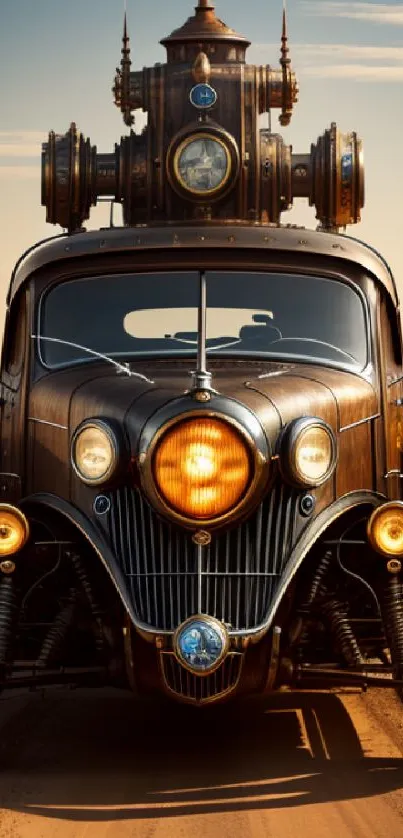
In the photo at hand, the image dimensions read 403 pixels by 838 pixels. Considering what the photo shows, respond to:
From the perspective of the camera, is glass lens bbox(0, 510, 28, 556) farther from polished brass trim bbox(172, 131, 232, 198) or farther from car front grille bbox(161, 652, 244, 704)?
polished brass trim bbox(172, 131, 232, 198)

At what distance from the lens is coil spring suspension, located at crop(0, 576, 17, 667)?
8477 millimetres

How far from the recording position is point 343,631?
337 inches

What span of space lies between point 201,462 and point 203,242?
2261 millimetres

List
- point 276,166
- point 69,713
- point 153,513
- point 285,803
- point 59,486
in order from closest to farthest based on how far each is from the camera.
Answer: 1. point 285,803
2. point 153,513
3. point 59,486
4. point 69,713
5. point 276,166

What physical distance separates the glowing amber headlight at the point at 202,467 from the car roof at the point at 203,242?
7.12 feet

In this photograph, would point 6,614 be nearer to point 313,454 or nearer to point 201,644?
point 201,644

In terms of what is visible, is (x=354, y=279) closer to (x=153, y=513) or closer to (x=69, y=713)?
(x=153, y=513)

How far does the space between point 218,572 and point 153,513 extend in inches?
16.2

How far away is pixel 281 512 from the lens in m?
8.29

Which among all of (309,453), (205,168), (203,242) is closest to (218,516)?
(309,453)

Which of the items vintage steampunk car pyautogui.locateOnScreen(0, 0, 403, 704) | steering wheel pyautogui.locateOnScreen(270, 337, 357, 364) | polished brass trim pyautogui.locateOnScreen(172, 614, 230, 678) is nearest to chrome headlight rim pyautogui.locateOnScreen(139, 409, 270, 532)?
vintage steampunk car pyautogui.locateOnScreen(0, 0, 403, 704)

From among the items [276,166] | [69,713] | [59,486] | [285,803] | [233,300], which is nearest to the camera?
[285,803]

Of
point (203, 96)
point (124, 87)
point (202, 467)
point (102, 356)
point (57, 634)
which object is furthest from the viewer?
point (124, 87)

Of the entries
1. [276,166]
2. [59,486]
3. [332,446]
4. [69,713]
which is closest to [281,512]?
[332,446]
